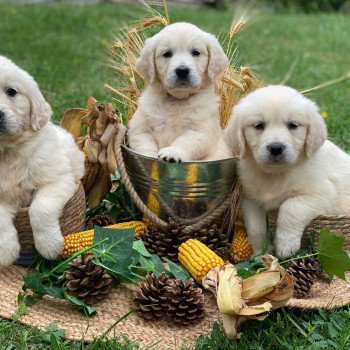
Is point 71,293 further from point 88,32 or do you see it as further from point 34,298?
point 88,32

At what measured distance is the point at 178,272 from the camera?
129 inches

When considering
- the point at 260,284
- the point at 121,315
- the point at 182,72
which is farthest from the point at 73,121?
the point at 260,284

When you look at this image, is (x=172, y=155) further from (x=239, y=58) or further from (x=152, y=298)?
(x=239, y=58)

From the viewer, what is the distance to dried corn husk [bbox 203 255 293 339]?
9.00 feet

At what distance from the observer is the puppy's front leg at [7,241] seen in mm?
3225

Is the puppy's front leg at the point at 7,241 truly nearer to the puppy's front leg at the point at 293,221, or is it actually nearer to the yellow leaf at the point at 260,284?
the yellow leaf at the point at 260,284

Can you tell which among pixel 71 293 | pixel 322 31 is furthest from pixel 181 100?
pixel 322 31

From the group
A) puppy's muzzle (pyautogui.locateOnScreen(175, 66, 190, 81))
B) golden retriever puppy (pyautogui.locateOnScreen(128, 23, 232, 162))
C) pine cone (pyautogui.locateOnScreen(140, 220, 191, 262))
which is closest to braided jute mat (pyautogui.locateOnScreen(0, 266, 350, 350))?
pine cone (pyautogui.locateOnScreen(140, 220, 191, 262))

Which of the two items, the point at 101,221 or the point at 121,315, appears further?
the point at 101,221

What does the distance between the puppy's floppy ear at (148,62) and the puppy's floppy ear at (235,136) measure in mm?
651

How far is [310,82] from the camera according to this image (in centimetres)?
749

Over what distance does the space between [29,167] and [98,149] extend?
68 centimetres

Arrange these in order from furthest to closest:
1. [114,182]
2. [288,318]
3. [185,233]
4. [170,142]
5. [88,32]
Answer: [88,32]
[114,182]
[170,142]
[185,233]
[288,318]

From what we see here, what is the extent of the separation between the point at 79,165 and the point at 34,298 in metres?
0.92
